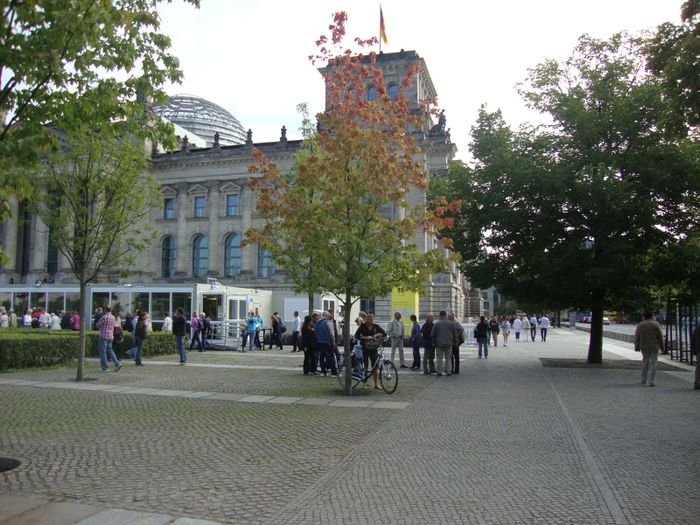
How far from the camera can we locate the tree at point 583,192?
20.0 m

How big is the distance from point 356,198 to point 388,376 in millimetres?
4399

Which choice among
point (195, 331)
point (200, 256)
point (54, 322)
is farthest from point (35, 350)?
point (200, 256)

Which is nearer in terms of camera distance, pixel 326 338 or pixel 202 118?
pixel 326 338

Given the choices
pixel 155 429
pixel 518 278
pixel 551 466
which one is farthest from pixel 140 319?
pixel 551 466

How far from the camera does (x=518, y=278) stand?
22.6 m

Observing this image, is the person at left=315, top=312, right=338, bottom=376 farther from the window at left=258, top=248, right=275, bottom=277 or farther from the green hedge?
the window at left=258, top=248, right=275, bottom=277

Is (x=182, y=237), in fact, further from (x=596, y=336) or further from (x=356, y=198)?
(x=356, y=198)

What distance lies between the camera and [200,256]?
223 feet

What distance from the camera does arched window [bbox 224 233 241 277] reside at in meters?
66.2

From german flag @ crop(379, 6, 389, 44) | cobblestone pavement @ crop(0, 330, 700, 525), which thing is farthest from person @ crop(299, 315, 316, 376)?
german flag @ crop(379, 6, 389, 44)

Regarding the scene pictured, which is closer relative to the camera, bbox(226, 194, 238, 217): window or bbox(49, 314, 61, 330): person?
bbox(49, 314, 61, 330): person

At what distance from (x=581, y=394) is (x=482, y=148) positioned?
11.9 m

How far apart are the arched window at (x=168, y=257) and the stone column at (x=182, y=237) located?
1.45 m

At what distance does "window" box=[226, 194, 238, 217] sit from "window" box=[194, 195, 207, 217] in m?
2.92
